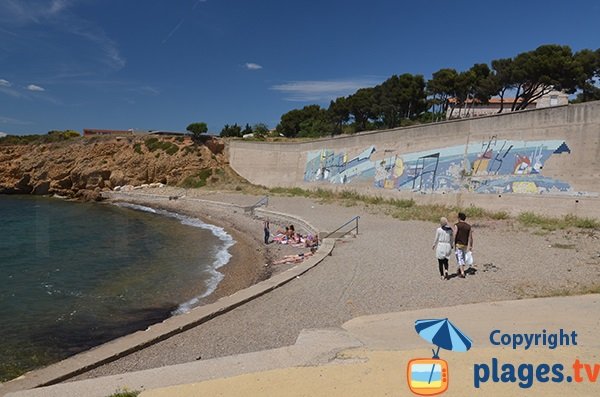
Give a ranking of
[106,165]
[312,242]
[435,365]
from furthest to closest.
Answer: [106,165] < [312,242] < [435,365]

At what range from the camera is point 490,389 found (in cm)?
426

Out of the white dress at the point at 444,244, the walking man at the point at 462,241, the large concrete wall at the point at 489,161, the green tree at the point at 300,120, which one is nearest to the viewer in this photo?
the white dress at the point at 444,244

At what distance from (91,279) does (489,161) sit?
1825 centimetres

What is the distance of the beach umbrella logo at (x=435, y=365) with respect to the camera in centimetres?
434

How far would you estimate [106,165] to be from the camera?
51812 millimetres

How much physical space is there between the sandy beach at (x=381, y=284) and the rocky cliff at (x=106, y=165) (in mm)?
34617

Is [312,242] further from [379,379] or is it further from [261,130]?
[261,130]

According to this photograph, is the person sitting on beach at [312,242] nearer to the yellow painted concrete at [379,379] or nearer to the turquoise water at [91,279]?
the turquoise water at [91,279]

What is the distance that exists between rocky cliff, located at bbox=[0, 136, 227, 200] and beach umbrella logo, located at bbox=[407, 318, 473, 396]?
43835 millimetres

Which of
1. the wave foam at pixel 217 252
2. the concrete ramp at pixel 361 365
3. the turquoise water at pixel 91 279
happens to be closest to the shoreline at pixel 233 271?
the wave foam at pixel 217 252

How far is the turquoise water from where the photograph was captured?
9.38 m

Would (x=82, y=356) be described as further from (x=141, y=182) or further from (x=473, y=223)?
(x=141, y=182)

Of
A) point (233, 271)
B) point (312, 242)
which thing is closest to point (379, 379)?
point (233, 271)

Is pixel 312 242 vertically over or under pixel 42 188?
under
